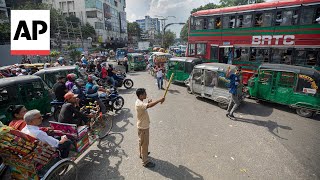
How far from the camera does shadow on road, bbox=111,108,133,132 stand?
6588mm

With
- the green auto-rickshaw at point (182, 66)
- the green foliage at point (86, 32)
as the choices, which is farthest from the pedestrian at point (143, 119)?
the green foliage at point (86, 32)

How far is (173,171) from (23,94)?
18.3 feet

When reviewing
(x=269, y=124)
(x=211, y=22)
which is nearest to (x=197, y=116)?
(x=269, y=124)

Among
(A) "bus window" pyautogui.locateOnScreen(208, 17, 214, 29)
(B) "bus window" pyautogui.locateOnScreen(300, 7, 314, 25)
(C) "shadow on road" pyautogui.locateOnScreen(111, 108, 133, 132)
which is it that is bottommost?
(C) "shadow on road" pyautogui.locateOnScreen(111, 108, 133, 132)

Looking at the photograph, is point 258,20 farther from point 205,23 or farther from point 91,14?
point 91,14

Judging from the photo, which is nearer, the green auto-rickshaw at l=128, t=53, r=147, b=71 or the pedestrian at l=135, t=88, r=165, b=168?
the pedestrian at l=135, t=88, r=165, b=168

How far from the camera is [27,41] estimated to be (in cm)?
983

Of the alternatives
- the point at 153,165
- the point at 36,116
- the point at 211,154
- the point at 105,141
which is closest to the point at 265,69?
the point at 211,154

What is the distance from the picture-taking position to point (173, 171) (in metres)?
4.27

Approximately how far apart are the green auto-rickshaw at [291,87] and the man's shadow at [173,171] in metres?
6.09

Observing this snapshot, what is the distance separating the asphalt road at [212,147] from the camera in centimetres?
426

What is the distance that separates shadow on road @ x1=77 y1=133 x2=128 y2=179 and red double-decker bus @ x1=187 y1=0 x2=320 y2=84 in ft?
32.8

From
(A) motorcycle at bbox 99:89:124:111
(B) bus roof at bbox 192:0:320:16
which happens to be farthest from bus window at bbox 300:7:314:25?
(A) motorcycle at bbox 99:89:124:111

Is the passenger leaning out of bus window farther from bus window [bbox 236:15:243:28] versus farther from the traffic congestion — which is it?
bus window [bbox 236:15:243:28]
